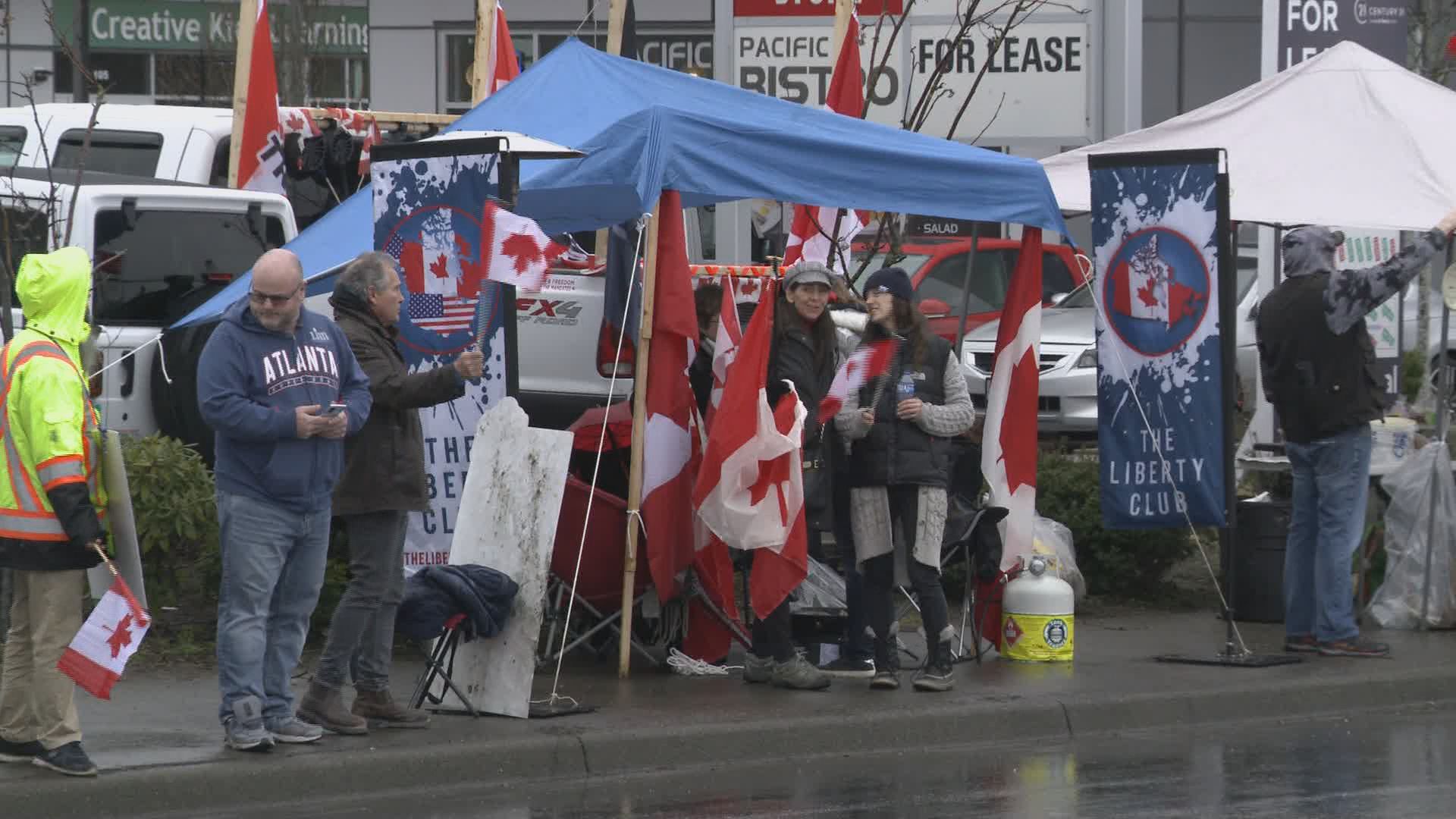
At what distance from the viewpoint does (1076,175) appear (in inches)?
470

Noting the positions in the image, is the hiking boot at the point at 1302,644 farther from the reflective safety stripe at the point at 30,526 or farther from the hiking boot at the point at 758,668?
the reflective safety stripe at the point at 30,526

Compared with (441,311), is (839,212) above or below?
above

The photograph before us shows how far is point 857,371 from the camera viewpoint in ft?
31.8

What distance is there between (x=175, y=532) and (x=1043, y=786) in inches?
177

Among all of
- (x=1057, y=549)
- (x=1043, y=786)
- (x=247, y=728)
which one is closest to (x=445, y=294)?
(x=247, y=728)

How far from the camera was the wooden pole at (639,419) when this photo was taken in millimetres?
9555

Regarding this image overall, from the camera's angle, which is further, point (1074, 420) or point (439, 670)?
point (1074, 420)

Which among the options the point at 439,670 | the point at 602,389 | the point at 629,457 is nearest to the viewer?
the point at 439,670

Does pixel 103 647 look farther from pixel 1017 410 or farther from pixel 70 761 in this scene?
pixel 1017 410

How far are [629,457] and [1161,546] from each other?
370 cm

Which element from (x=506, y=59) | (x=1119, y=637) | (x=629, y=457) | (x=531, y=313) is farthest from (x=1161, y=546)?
(x=506, y=59)

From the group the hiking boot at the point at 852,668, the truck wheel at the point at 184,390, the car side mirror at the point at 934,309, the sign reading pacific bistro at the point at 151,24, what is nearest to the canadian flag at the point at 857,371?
the hiking boot at the point at 852,668

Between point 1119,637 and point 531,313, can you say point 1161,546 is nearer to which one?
point 1119,637

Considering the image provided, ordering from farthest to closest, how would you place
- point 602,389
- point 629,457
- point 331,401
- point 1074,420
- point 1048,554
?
point 1074,420 → point 602,389 → point 1048,554 → point 629,457 → point 331,401
